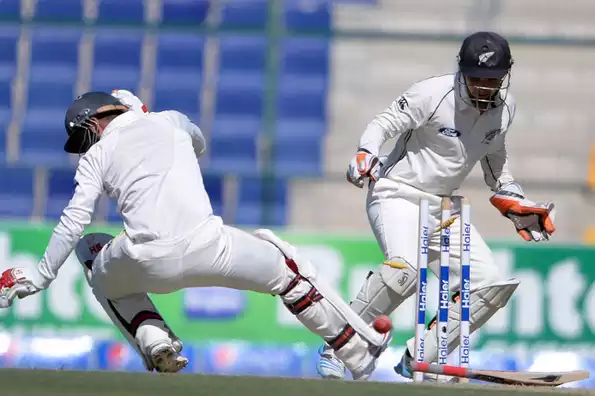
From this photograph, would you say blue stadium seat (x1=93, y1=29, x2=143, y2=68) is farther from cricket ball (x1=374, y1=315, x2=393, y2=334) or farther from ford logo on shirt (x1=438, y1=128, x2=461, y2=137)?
cricket ball (x1=374, y1=315, x2=393, y2=334)

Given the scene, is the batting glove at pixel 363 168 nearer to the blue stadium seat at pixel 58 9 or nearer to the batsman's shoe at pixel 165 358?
the batsman's shoe at pixel 165 358

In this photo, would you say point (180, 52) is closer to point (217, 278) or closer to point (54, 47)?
point (54, 47)

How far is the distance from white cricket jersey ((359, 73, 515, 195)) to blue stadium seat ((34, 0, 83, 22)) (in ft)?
17.9

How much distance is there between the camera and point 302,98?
10.4 m

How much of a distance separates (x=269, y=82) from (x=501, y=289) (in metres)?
4.85

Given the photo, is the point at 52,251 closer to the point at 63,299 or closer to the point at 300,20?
the point at 63,299

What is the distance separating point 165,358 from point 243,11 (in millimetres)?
5744

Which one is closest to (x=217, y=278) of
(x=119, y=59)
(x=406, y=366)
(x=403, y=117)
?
(x=406, y=366)

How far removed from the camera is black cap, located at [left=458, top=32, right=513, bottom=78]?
545 cm

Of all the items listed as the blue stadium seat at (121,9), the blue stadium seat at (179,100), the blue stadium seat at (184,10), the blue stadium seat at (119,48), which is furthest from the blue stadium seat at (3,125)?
the blue stadium seat at (184,10)

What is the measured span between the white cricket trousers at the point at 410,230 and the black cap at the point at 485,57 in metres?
0.59

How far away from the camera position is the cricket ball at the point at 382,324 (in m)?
5.40

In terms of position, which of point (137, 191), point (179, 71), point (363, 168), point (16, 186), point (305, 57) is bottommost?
point (16, 186)

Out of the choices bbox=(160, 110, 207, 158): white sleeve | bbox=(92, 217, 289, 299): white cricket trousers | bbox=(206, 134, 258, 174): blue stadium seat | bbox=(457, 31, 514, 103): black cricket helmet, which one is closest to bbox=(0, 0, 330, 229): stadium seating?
bbox=(206, 134, 258, 174): blue stadium seat
